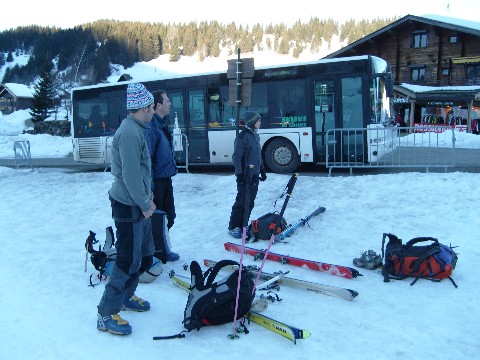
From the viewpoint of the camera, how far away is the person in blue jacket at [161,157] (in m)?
5.40

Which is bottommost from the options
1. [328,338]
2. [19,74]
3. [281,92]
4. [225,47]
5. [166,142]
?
[328,338]

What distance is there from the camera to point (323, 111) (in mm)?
12328

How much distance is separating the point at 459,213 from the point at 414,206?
2.39 feet

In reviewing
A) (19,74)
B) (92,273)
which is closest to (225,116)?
(92,273)

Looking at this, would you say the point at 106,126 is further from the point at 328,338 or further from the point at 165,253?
the point at 328,338

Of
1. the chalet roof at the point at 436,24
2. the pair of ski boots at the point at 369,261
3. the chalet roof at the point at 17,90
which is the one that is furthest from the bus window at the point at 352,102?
the chalet roof at the point at 17,90

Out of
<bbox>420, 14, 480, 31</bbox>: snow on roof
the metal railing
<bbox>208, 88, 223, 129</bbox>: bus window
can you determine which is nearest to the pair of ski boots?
<bbox>208, 88, 223, 129</bbox>: bus window

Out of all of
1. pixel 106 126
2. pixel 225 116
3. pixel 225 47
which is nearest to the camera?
pixel 225 116

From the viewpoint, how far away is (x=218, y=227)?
755 centimetres

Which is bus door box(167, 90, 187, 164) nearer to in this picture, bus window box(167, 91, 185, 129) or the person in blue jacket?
bus window box(167, 91, 185, 129)

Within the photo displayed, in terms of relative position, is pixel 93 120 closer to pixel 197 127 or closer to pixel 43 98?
pixel 197 127

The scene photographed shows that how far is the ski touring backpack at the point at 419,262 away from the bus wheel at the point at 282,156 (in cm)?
769

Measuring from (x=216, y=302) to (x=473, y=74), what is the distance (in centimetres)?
3604

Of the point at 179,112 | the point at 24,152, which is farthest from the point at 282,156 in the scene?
the point at 24,152
